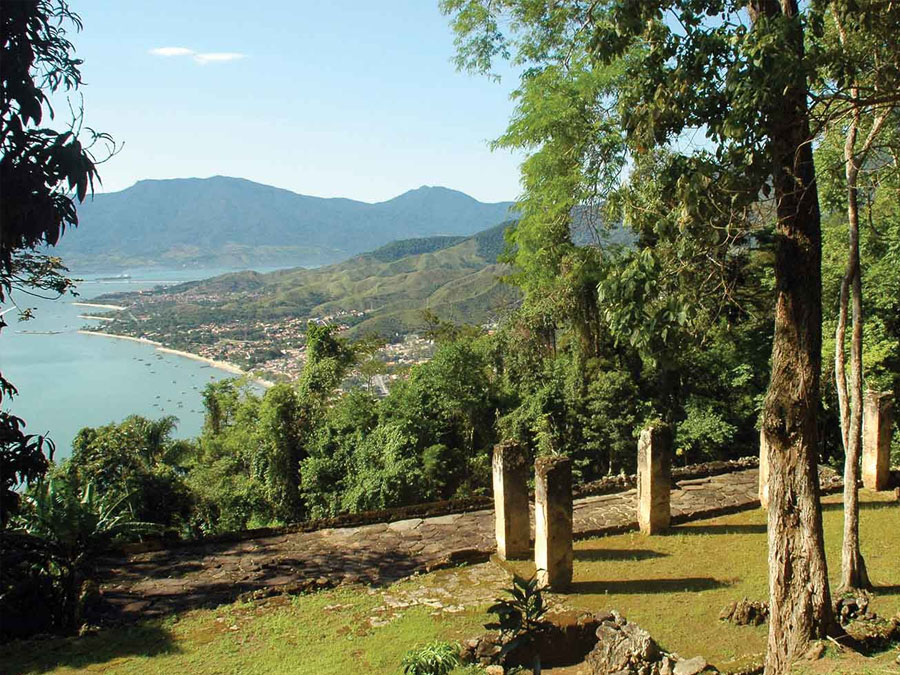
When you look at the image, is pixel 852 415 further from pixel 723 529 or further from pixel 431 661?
pixel 431 661

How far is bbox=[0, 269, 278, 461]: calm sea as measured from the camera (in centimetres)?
4272

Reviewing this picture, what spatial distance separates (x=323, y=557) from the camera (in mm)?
10039

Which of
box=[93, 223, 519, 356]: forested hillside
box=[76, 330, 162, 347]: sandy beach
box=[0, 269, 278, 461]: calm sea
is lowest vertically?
box=[0, 269, 278, 461]: calm sea

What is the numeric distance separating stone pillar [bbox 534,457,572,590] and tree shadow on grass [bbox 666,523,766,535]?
2.68 m

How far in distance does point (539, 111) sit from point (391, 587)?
39.9 ft

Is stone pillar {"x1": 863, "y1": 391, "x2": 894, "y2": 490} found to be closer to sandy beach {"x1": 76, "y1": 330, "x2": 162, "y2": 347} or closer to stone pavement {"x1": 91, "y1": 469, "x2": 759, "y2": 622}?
stone pavement {"x1": 91, "y1": 469, "x2": 759, "y2": 622}

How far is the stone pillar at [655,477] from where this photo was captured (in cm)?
1038

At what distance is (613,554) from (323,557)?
409cm

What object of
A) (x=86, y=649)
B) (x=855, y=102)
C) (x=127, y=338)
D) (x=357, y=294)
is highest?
(x=357, y=294)

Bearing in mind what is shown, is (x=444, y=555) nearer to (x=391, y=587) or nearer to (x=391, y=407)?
(x=391, y=587)

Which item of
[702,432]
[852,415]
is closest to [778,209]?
[852,415]

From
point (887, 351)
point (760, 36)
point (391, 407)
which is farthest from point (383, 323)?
point (760, 36)

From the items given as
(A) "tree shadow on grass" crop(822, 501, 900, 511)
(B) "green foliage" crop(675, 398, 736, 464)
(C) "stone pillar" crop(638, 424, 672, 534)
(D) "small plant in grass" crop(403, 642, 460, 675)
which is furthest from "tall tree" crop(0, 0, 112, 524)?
Answer: (B) "green foliage" crop(675, 398, 736, 464)

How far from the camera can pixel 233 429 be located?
26812 millimetres
